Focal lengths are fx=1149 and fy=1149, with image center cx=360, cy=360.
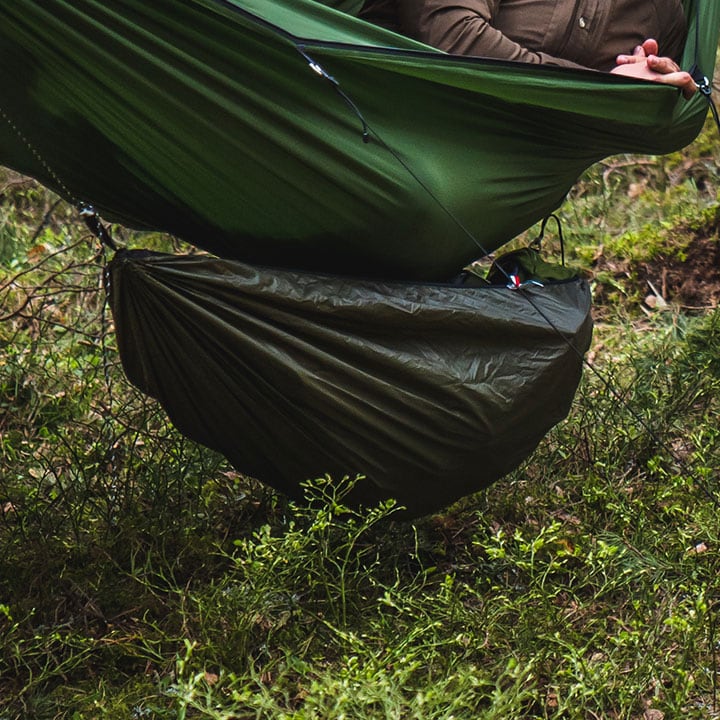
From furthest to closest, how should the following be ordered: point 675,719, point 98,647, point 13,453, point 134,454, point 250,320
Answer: point 13,453 → point 134,454 → point 98,647 → point 250,320 → point 675,719

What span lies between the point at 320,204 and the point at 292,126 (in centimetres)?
17

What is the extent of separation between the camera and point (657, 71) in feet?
8.20

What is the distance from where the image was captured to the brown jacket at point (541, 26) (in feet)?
7.91

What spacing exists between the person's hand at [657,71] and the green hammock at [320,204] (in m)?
0.03

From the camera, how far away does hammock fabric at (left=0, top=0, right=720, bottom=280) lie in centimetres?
215

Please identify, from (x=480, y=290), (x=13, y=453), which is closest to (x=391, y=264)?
(x=480, y=290)

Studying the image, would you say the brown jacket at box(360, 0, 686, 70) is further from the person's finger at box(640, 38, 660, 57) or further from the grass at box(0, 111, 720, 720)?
the grass at box(0, 111, 720, 720)

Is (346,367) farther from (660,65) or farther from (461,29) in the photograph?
(660,65)

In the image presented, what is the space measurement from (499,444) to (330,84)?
2.74ft

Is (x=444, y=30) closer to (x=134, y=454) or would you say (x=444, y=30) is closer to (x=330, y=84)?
(x=330, y=84)

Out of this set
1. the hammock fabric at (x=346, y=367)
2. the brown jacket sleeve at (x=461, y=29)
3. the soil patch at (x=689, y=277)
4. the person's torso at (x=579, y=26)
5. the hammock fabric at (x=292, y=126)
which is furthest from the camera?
the soil patch at (x=689, y=277)

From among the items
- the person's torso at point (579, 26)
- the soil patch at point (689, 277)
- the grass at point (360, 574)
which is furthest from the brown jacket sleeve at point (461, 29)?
the soil patch at point (689, 277)

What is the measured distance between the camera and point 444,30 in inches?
95.0

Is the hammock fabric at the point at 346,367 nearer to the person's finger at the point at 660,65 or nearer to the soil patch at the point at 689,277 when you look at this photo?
the person's finger at the point at 660,65
